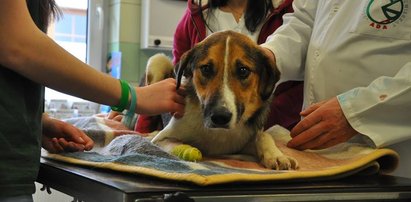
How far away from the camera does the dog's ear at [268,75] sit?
1.23 metres

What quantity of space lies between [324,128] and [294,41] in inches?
15.1

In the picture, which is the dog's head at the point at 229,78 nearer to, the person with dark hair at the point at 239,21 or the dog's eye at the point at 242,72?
the dog's eye at the point at 242,72

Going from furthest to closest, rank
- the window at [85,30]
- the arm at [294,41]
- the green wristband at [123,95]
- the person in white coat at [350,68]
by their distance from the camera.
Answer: the window at [85,30] < the arm at [294,41] < the person in white coat at [350,68] < the green wristband at [123,95]

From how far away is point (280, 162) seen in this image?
39.3 inches

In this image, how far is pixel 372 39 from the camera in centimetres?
117

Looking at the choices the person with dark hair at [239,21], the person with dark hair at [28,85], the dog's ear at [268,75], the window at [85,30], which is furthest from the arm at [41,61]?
the window at [85,30]

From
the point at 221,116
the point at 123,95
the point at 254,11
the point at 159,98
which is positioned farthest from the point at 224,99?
the point at 254,11

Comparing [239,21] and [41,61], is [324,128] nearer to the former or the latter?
[41,61]

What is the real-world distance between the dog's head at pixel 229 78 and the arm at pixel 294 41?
4.3 inches

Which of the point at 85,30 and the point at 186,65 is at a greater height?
the point at 186,65

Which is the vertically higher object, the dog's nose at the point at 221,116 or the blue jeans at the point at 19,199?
the dog's nose at the point at 221,116

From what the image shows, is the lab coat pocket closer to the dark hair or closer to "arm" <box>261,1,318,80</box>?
"arm" <box>261,1,318,80</box>

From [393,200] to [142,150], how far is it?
452mm

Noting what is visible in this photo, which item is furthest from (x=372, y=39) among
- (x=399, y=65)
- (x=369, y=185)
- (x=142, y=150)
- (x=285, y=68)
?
(x=142, y=150)
